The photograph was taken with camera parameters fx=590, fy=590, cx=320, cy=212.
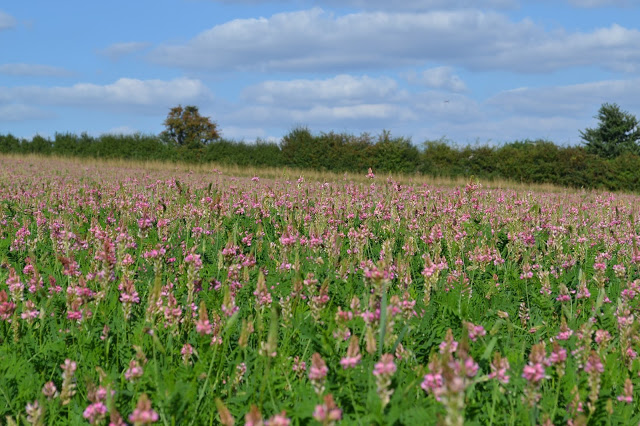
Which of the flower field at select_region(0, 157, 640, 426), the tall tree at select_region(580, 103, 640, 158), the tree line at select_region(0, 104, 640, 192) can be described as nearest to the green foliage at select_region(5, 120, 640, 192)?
the tree line at select_region(0, 104, 640, 192)

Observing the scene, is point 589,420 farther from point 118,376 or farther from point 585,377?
point 118,376

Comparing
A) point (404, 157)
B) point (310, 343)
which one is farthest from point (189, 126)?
point (310, 343)

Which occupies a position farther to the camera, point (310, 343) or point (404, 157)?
point (404, 157)

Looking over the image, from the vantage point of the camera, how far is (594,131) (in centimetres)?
5556

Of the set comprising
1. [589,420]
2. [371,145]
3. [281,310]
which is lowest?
[589,420]

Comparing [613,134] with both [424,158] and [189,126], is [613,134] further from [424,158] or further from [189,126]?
[189,126]

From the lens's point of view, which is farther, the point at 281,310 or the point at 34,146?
the point at 34,146

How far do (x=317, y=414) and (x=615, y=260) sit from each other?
651 cm

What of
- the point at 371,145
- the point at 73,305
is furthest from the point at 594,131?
the point at 73,305

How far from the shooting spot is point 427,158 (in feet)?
127

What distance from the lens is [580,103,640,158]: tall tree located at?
53.1 m

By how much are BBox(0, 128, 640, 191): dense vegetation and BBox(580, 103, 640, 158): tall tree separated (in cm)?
1686

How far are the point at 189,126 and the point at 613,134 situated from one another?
142 feet

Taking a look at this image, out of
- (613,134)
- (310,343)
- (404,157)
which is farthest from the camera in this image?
(613,134)
